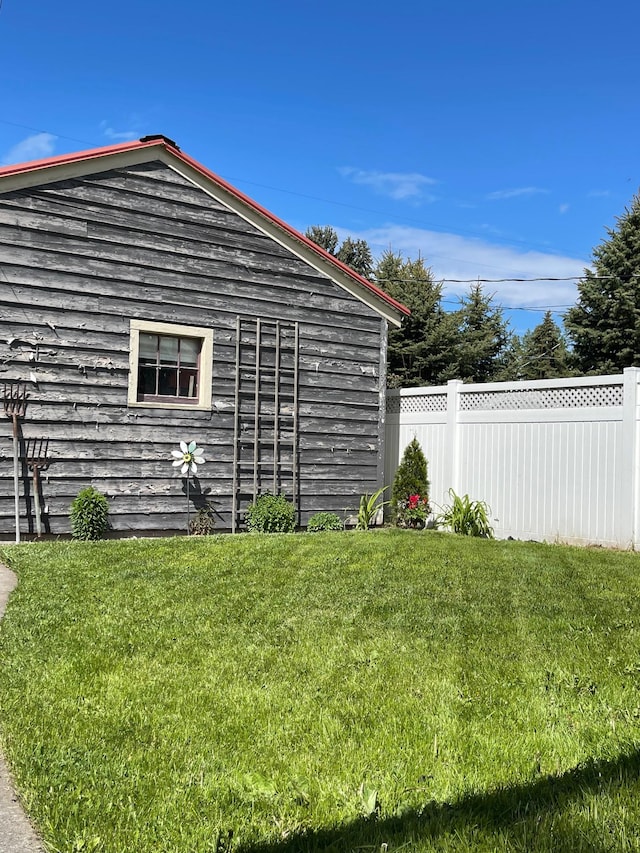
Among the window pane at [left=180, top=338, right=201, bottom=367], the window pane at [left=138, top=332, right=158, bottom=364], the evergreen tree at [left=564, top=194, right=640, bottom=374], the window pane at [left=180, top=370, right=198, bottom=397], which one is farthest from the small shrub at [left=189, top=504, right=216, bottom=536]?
the evergreen tree at [left=564, top=194, right=640, bottom=374]

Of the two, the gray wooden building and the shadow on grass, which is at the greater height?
the gray wooden building

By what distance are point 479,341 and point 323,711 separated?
24.4 metres

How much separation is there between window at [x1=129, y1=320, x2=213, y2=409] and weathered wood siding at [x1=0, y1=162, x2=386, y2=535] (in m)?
0.11

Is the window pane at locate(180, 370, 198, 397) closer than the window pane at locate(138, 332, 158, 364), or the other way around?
the window pane at locate(138, 332, 158, 364)

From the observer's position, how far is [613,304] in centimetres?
2138

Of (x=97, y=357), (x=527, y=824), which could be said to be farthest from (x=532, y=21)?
(x=527, y=824)

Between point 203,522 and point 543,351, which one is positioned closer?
point 203,522

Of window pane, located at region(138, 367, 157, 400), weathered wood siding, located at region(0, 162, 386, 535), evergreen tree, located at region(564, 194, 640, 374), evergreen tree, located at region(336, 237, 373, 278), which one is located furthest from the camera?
evergreen tree, located at region(336, 237, 373, 278)

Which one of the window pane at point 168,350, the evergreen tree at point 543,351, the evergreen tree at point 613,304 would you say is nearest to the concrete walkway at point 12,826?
the window pane at point 168,350

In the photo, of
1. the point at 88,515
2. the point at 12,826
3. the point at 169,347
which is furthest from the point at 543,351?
the point at 12,826

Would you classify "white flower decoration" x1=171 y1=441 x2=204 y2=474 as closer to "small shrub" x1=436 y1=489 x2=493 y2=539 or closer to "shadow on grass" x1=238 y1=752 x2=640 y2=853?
"small shrub" x1=436 y1=489 x2=493 y2=539

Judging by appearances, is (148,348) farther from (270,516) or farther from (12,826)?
(12,826)

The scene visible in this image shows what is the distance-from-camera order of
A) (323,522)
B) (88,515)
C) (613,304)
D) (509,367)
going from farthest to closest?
(509,367) < (613,304) < (323,522) < (88,515)

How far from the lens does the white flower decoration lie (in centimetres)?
929
